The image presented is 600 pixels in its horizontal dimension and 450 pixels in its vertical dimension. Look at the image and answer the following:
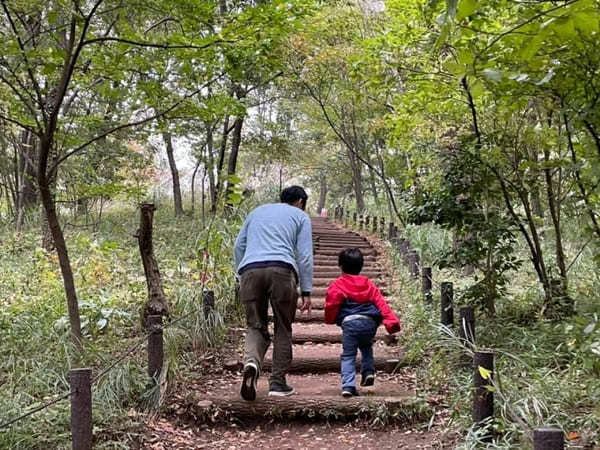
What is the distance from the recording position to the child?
4617mm

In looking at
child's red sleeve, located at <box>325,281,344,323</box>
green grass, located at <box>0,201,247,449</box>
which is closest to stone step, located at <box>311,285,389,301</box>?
green grass, located at <box>0,201,247,449</box>

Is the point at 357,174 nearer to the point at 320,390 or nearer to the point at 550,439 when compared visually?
the point at 320,390

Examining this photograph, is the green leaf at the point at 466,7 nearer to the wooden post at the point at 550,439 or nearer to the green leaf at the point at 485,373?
the wooden post at the point at 550,439

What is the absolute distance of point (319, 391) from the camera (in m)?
4.86

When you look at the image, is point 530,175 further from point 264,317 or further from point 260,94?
point 260,94

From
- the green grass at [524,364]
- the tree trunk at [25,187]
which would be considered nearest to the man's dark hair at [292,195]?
the green grass at [524,364]

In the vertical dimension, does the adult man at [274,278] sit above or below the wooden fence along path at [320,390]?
above

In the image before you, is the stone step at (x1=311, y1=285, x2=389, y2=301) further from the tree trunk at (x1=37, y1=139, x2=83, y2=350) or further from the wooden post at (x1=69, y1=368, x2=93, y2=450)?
the wooden post at (x1=69, y1=368, x2=93, y2=450)

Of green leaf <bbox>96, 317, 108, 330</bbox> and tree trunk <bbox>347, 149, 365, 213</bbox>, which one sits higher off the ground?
tree trunk <bbox>347, 149, 365, 213</bbox>

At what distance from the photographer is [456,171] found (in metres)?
5.46

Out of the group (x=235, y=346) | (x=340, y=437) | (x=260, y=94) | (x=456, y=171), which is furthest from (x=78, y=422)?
(x=260, y=94)

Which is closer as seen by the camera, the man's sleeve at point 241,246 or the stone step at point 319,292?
the man's sleeve at point 241,246

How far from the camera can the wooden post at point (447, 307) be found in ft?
17.4

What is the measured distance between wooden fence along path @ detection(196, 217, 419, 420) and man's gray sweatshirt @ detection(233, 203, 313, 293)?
999mm
